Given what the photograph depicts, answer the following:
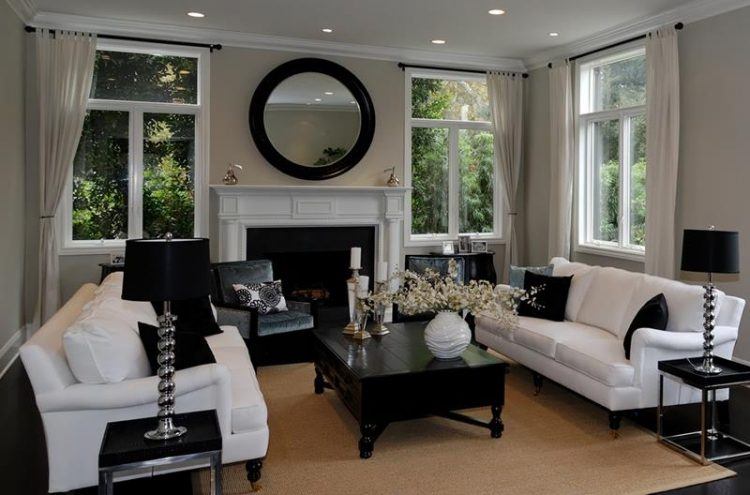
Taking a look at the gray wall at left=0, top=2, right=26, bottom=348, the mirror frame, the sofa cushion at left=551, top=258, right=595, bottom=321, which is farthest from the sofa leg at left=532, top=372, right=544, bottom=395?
the gray wall at left=0, top=2, right=26, bottom=348

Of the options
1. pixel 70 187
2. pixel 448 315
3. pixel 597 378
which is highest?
pixel 70 187

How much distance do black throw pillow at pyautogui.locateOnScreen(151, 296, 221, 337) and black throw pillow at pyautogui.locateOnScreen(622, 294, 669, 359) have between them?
285 cm

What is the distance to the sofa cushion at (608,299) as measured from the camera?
4.61 m

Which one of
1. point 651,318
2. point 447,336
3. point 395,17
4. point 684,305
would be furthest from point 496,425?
point 395,17

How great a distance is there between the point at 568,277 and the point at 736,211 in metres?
1.51

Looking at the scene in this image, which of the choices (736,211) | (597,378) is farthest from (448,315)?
(736,211)

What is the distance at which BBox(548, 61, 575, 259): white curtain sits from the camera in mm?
6965

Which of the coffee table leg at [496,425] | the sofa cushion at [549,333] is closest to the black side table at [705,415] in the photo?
the sofa cushion at [549,333]

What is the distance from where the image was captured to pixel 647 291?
4441mm

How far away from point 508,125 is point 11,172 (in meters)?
5.47

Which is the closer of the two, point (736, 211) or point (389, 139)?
point (736, 211)

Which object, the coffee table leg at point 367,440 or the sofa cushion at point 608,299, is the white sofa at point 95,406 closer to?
the coffee table leg at point 367,440

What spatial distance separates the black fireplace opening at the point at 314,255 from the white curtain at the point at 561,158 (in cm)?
217

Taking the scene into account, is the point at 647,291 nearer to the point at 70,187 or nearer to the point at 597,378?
the point at 597,378
